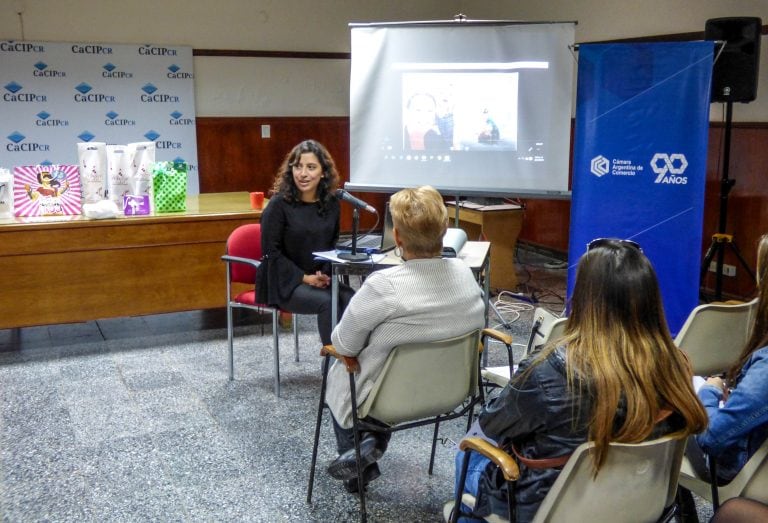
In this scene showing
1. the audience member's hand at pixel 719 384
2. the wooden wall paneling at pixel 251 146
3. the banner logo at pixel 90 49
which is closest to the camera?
the audience member's hand at pixel 719 384

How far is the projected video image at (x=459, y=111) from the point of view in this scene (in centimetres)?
415

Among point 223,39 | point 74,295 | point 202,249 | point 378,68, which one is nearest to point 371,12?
point 223,39

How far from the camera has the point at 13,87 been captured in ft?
20.5

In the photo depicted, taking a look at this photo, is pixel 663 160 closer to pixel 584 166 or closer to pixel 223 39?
pixel 584 166

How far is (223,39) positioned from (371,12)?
5.08 ft

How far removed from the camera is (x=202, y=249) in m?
4.36

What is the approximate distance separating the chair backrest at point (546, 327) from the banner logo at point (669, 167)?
1.55 metres

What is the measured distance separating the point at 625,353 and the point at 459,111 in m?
Result: 2.90

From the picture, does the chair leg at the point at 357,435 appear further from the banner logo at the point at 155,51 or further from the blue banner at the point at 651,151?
the banner logo at the point at 155,51

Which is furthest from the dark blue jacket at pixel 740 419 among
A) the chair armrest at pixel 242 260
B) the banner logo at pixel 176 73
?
the banner logo at pixel 176 73

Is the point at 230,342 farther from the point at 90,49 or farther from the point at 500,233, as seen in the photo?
the point at 90,49

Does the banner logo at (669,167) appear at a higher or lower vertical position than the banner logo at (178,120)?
lower

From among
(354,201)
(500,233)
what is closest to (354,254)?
(354,201)

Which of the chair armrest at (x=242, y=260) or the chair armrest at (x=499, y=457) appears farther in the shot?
the chair armrest at (x=242, y=260)
